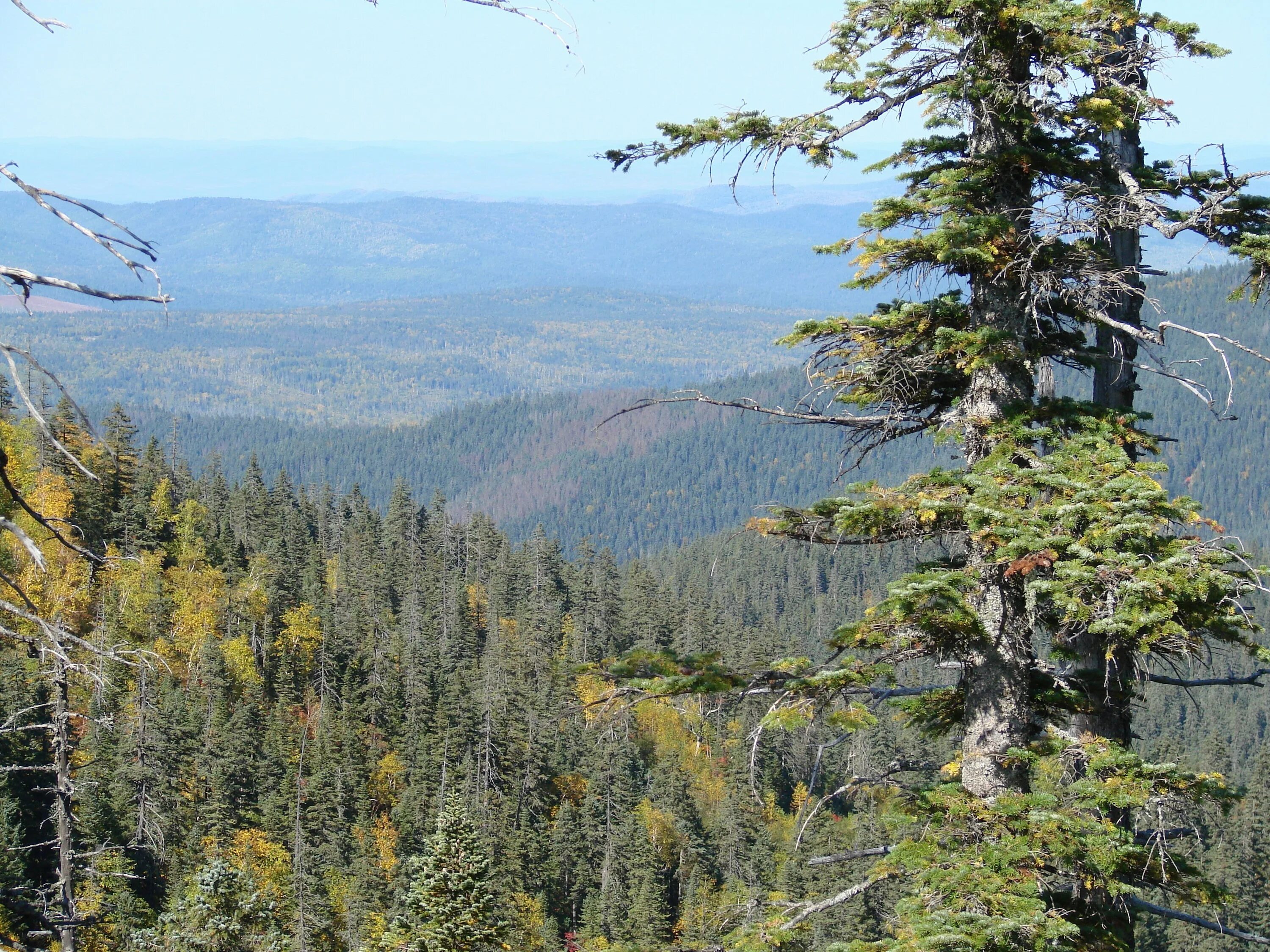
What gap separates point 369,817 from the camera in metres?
58.2

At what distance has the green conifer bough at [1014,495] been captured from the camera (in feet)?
24.7

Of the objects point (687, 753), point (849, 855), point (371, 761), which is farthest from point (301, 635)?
point (849, 855)

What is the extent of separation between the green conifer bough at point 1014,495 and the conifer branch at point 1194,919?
87 mm

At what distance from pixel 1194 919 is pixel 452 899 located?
799 inches

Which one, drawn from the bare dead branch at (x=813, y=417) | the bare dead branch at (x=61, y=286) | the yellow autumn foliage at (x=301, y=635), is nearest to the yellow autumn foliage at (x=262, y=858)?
the yellow autumn foliage at (x=301, y=635)

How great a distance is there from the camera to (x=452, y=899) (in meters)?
25.4

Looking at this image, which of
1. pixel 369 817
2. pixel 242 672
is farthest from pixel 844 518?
pixel 242 672

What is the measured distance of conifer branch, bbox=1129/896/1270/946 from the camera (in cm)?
762

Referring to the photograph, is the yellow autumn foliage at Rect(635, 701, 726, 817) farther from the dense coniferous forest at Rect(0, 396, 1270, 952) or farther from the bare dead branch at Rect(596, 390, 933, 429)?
the bare dead branch at Rect(596, 390, 933, 429)

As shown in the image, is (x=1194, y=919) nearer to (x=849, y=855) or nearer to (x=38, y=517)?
(x=849, y=855)

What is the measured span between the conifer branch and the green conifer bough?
9 centimetres

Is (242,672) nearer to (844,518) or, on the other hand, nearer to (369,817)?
(369,817)

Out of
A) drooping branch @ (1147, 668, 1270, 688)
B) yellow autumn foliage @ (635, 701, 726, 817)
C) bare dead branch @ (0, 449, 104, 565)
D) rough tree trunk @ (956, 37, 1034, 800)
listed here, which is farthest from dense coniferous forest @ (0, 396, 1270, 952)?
bare dead branch @ (0, 449, 104, 565)

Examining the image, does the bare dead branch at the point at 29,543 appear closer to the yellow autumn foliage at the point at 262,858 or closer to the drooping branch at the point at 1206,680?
the drooping branch at the point at 1206,680
